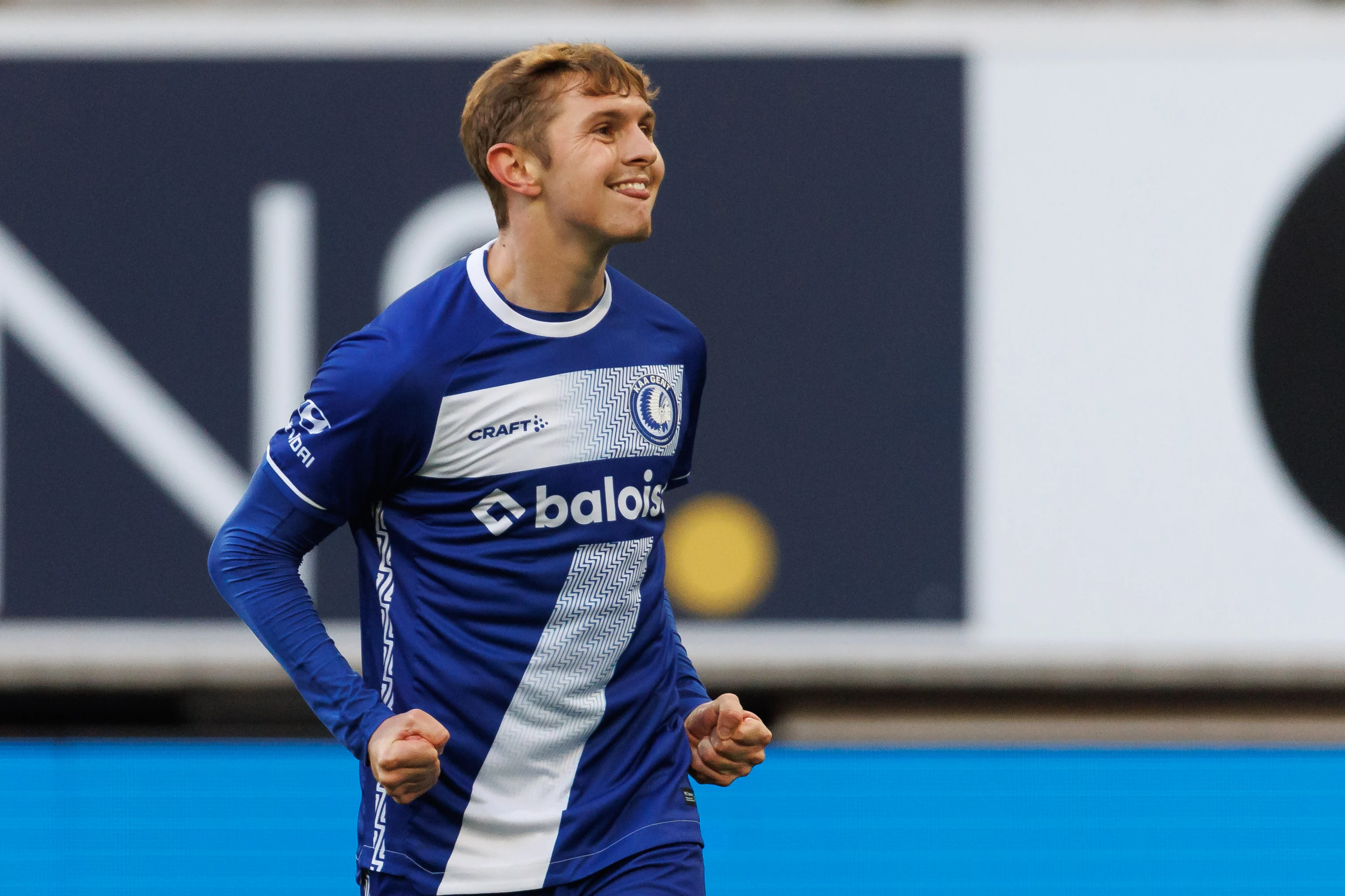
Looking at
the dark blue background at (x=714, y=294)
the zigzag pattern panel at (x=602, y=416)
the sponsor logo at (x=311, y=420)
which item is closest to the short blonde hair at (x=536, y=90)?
the zigzag pattern panel at (x=602, y=416)

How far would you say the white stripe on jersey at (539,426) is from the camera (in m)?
1.96

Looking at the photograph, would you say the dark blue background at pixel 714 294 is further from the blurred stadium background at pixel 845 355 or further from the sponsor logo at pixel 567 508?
the sponsor logo at pixel 567 508

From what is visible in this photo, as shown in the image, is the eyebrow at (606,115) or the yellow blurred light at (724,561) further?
the yellow blurred light at (724,561)

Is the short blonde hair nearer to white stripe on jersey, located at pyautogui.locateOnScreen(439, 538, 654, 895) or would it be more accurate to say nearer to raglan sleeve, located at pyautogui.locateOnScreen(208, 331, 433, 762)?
raglan sleeve, located at pyautogui.locateOnScreen(208, 331, 433, 762)

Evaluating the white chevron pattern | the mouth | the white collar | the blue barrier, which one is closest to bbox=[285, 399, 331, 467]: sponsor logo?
the white chevron pattern

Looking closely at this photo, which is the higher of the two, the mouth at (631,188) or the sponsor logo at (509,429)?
the mouth at (631,188)

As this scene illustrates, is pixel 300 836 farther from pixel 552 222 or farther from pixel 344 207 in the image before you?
pixel 552 222

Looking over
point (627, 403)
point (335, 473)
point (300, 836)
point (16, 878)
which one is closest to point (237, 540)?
point (335, 473)

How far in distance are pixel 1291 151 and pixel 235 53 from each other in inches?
130

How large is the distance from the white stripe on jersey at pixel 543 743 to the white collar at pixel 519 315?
0.30 meters

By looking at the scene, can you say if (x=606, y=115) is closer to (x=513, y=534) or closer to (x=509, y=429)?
(x=509, y=429)

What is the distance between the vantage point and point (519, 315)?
79.8 inches

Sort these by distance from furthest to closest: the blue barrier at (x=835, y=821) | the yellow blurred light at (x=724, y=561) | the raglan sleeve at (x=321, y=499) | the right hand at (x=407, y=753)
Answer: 1. the yellow blurred light at (x=724, y=561)
2. the blue barrier at (x=835, y=821)
3. the raglan sleeve at (x=321, y=499)
4. the right hand at (x=407, y=753)

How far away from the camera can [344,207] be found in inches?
180
